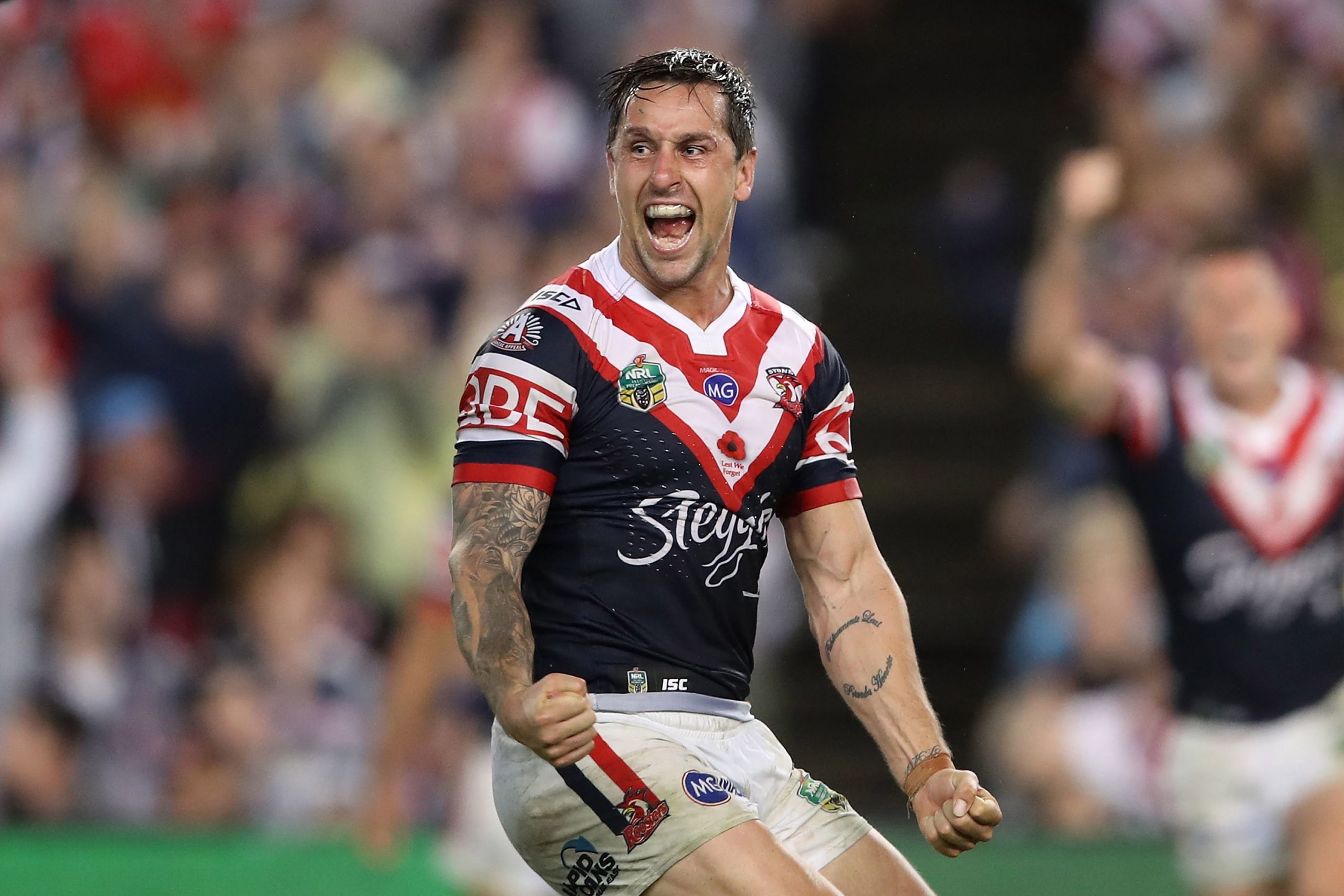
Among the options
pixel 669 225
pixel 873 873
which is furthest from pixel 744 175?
pixel 873 873

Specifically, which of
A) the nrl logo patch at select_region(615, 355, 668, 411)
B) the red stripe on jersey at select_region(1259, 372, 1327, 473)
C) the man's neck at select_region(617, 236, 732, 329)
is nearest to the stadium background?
the red stripe on jersey at select_region(1259, 372, 1327, 473)

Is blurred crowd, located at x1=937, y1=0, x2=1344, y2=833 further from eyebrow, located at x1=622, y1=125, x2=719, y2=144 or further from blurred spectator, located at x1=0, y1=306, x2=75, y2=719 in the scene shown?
eyebrow, located at x1=622, y1=125, x2=719, y2=144

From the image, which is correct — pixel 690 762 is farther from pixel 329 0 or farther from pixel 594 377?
pixel 329 0

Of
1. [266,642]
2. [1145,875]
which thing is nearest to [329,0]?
[266,642]

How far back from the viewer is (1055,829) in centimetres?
891

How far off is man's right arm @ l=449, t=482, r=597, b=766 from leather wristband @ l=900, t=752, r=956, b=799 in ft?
2.79

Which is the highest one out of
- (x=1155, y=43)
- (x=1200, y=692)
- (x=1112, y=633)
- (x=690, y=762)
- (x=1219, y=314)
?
(x=1155, y=43)

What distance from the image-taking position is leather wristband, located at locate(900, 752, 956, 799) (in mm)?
4219

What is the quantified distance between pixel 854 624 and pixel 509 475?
3.16 feet

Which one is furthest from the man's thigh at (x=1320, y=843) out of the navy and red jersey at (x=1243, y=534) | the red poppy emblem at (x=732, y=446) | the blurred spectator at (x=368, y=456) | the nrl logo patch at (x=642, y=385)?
the blurred spectator at (x=368, y=456)

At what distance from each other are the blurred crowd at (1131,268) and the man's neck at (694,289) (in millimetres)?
4972

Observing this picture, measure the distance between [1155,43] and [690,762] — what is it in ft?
25.4

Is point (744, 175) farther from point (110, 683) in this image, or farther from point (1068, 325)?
point (110, 683)

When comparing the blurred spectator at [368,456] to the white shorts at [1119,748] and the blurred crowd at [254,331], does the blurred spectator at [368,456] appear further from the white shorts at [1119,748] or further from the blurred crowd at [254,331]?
the white shorts at [1119,748]
